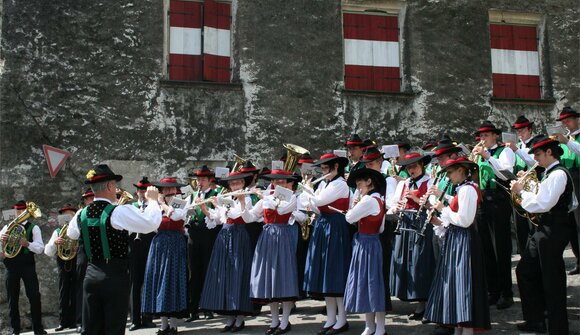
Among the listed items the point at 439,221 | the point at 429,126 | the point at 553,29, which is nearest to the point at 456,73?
the point at 429,126

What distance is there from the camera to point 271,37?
13.9 m

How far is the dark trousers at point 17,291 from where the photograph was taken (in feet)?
34.3

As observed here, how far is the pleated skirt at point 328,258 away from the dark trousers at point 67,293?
4.80 m

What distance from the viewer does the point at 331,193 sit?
7.90 meters

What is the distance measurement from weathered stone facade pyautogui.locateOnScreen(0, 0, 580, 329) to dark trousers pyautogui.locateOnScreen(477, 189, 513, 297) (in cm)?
580

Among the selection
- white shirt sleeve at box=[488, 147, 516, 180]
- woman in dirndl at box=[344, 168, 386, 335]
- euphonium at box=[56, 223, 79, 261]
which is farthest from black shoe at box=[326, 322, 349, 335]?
euphonium at box=[56, 223, 79, 261]

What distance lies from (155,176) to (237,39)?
130 inches

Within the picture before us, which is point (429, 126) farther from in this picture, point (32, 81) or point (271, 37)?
point (32, 81)

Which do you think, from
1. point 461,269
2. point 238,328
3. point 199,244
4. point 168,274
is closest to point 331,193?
point 461,269

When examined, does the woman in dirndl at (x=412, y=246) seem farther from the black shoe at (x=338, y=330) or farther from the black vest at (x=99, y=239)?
the black vest at (x=99, y=239)

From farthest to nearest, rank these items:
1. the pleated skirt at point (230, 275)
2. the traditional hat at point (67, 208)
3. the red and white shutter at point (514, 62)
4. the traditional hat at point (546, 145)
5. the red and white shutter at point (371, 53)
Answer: the red and white shutter at point (514, 62), the red and white shutter at point (371, 53), the traditional hat at point (67, 208), the pleated skirt at point (230, 275), the traditional hat at point (546, 145)

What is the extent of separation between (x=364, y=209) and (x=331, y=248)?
83cm

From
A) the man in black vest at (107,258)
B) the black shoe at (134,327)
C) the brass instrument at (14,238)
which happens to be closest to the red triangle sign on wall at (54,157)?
the brass instrument at (14,238)

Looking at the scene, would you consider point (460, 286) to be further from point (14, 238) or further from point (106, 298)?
point (14, 238)
